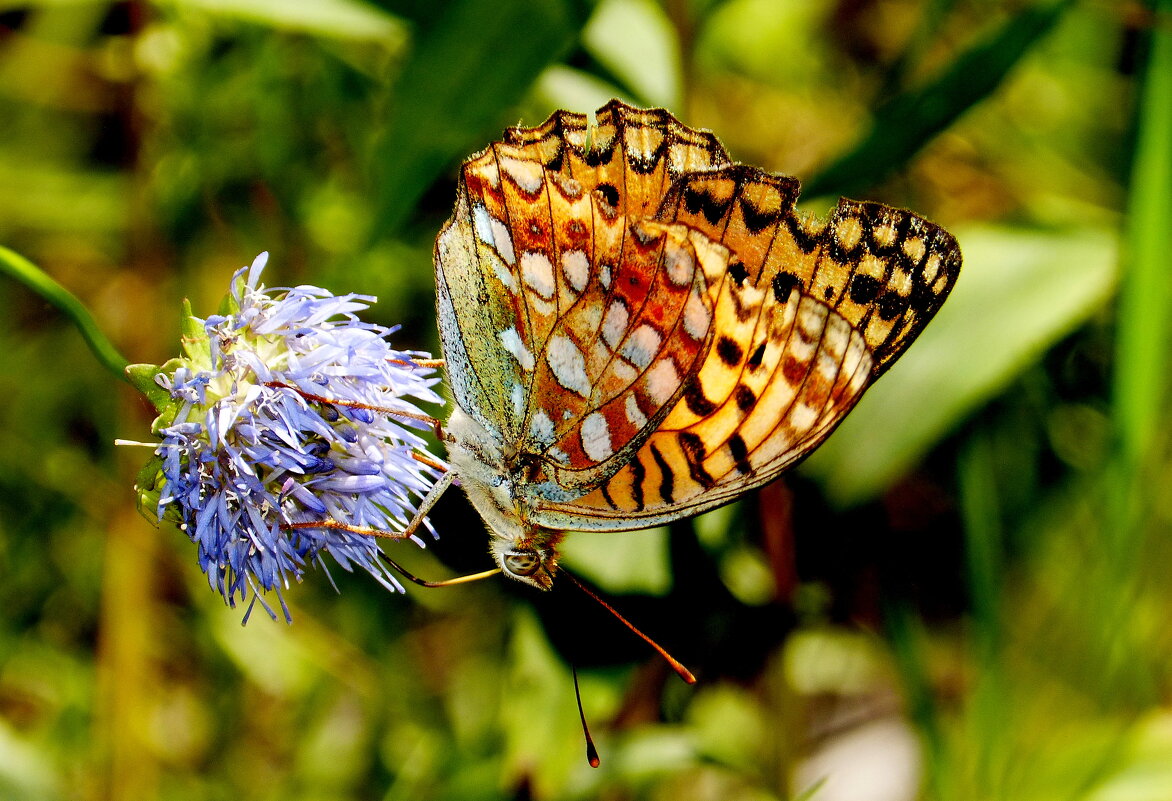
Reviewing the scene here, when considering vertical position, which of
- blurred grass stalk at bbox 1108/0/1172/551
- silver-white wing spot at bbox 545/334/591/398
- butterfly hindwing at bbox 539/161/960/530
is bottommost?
silver-white wing spot at bbox 545/334/591/398

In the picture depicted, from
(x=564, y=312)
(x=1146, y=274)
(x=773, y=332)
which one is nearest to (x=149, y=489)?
(x=564, y=312)

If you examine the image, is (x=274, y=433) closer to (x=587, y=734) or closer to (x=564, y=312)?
(x=564, y=312)

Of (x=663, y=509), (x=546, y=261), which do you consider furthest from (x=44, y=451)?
(x=663, y=509)

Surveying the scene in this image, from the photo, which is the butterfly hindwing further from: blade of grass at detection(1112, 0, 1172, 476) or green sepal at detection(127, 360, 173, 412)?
blade of grass at detection(1112, 0, 1172, 476)

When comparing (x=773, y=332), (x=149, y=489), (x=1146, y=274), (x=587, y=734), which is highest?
(x=1146, y=274)

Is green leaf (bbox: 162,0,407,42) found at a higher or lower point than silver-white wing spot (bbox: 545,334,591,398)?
Result: higher

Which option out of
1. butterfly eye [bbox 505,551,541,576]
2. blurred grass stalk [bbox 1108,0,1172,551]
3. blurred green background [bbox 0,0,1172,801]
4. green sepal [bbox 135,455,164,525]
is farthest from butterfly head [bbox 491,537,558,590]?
blurred grass stalk [bbox 1108,0,1172,551]

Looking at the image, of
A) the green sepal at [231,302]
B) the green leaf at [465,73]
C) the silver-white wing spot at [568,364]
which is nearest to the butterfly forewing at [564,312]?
the silver-white wing spot at [568,364]

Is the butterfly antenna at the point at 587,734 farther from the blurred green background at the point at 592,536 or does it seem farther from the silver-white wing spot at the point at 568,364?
the silver-white wing spot at the point at 568,364
